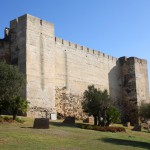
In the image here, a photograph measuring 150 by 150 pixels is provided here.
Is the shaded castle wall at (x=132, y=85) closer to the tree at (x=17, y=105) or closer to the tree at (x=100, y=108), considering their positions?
the tree at (x=100, y=108)

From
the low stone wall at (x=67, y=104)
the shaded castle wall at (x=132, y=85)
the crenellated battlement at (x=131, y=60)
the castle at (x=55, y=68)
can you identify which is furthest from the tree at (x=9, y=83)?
the crenellated battlement at (x=131, y=60)

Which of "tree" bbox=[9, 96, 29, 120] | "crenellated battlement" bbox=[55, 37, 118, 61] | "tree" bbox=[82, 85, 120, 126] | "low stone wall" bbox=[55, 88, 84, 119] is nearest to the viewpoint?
"tree" bbox=[9, 96, 29, 120]

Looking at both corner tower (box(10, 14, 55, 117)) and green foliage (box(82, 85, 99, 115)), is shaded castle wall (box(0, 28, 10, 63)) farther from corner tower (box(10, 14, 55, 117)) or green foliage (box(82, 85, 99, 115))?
green foliage (box(82, 85, 99, 115))

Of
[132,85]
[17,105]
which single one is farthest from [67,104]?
[132,85]

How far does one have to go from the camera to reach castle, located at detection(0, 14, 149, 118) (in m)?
30.1

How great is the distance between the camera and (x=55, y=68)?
1323 inches

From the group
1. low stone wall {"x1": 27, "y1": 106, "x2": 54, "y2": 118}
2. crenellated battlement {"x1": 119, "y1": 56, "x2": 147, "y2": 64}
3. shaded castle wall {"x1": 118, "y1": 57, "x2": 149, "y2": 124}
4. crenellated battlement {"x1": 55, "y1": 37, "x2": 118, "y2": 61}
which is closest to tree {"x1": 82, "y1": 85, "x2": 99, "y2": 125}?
low stone wall {"x1": 27, "y1": 106, "x2": 54, "y2": 118}

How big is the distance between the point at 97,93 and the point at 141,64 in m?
19.1

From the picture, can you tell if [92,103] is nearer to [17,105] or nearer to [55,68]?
[17,105]

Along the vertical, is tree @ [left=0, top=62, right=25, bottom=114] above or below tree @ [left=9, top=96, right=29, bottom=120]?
above

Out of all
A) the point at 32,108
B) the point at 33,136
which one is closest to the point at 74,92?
the point at 32,108

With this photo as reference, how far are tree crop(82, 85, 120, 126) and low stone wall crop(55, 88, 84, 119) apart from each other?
566cm

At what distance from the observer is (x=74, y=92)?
36.0 m

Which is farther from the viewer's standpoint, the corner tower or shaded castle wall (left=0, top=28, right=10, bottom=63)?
shaded castle wall (left=0, top=28, right=10, bottom=63)
